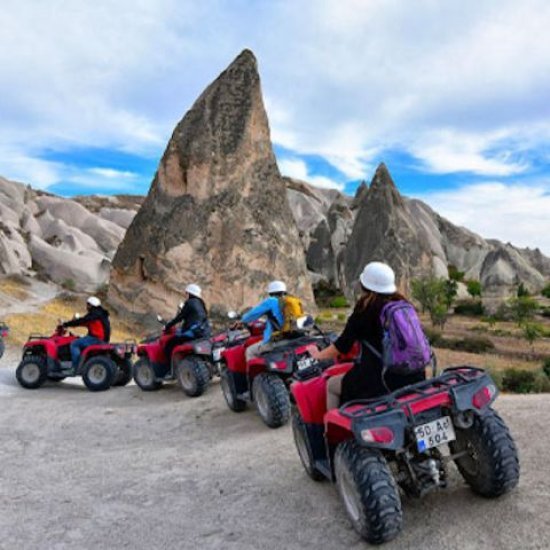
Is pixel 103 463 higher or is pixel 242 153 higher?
pixel 242 153

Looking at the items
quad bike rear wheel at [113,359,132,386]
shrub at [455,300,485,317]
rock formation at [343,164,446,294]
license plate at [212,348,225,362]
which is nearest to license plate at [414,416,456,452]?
license plate at [212,348,225,362]

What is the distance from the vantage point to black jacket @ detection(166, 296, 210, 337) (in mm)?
10867

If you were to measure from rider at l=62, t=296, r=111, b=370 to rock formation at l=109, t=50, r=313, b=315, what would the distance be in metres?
12.9

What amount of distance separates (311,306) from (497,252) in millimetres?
57683

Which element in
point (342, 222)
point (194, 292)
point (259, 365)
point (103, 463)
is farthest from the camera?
point (342, 222)

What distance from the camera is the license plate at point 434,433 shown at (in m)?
4.17

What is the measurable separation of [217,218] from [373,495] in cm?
2311

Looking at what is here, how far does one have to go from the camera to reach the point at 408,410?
4160 millimetres

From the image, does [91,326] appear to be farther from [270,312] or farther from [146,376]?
[270,312]


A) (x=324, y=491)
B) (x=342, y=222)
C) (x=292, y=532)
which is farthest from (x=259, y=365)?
(x=342, y=222)

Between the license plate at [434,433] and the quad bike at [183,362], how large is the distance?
588 cm

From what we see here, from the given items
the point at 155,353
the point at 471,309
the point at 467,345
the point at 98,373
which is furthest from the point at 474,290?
the point at 155,353

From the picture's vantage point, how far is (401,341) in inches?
169

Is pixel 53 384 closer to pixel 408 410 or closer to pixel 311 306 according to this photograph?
pixel 408 410
